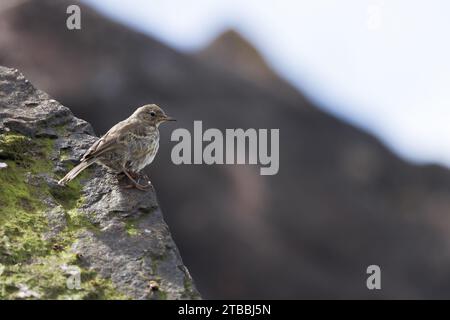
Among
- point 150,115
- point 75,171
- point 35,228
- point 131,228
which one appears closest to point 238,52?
point 150,115

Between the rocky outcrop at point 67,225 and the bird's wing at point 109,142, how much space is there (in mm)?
290

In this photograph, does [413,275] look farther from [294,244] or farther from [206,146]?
[206,146]

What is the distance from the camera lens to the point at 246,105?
3428 centimetres

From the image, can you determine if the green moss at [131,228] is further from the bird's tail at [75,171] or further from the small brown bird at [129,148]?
the bird's tail at [75,171]

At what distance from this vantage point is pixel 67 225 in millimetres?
9914

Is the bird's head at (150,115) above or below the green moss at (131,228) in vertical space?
above

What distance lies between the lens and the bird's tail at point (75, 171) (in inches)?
419

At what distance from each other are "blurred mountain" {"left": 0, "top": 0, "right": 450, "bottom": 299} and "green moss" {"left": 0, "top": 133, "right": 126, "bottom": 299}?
1650 cm

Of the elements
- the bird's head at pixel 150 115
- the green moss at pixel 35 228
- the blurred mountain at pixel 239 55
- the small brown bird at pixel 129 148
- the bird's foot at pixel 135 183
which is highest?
the blurred mountain at pixel 239 55

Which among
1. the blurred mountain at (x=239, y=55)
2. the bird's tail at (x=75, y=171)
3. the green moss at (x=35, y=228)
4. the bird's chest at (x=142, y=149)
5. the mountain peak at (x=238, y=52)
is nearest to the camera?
the green moss at (x=35, y=228)

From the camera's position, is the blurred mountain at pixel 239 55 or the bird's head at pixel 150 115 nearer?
the bird's head at pixel 150 115

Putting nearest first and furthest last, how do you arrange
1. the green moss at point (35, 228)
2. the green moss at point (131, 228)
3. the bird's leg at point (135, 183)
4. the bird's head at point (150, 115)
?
the green moss at point (35, 228), the green moss at point (131, 228), the bird's leg at point (135, 183), the bird's head at point (150, 115)

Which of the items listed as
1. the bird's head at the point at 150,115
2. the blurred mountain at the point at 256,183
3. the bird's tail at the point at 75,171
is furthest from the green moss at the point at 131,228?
the blurred mountain at the point at 256,183

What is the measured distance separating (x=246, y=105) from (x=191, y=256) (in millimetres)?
8704
